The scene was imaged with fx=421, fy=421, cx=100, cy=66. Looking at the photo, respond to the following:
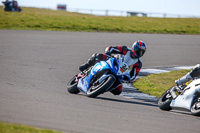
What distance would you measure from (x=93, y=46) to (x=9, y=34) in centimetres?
517

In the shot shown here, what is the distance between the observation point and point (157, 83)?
12938 millimetres

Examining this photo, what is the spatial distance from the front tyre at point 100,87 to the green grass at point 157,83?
2361 millimetres

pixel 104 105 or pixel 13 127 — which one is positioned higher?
pixel 13 127

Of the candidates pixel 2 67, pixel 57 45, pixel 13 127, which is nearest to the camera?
pixel 13 127

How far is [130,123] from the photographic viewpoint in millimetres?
6914

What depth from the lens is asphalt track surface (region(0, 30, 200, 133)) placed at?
643 centimetres

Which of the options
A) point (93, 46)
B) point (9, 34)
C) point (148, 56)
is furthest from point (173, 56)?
point (9, 34)

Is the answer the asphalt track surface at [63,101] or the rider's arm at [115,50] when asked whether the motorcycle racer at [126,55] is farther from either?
the asphalt track surface at [63,101]

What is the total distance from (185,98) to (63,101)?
2.46 metres

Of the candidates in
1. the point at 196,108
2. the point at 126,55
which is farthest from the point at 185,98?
the point at 126,55

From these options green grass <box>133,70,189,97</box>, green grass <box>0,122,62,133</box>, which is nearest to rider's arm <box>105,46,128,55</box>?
green grass <box>133,70,189,97</box>

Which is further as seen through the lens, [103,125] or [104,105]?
[104,105]

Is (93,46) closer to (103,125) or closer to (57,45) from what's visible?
(57,45)

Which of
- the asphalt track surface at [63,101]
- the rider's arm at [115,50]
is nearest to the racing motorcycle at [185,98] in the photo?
the asphalt track surface at [63,101]
